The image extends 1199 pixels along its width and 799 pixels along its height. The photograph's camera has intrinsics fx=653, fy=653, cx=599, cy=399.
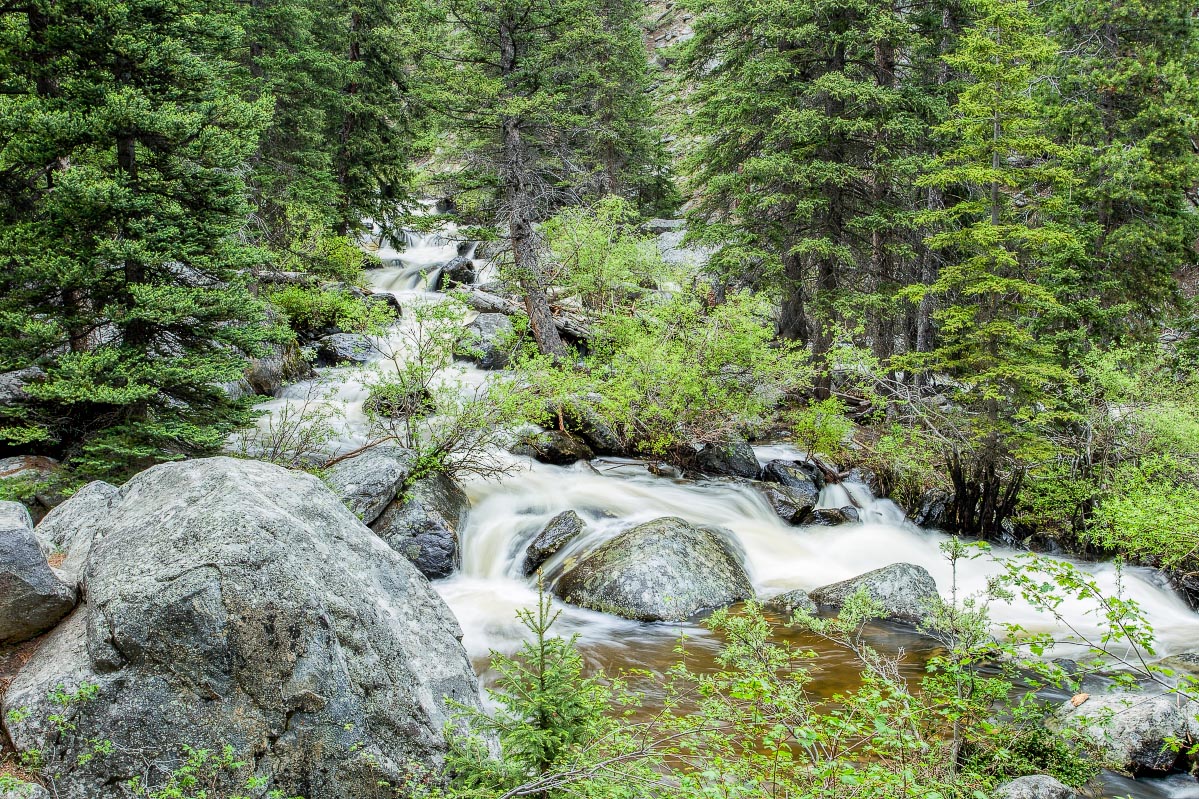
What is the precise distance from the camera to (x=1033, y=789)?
4473 millimetres

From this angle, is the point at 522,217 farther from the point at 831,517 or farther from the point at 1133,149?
the point at 1133,149

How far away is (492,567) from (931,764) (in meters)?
6.10

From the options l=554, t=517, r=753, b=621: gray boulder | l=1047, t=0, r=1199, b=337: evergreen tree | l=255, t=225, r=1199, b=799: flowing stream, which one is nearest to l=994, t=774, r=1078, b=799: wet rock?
l=255, t=225, r=1199, b=799: flowing stream

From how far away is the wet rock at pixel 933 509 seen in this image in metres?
11.5

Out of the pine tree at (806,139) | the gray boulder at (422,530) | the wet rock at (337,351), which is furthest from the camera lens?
the wet rock at (337,351)

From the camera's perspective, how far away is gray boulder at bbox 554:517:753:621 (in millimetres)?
8250

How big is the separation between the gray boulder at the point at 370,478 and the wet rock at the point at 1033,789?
22.9 ft

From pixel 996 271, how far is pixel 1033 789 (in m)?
9.00

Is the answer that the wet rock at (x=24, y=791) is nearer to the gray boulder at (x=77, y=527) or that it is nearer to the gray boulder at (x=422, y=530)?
the gray boulder at (x=77, y=527)

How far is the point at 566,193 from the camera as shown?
16.2m

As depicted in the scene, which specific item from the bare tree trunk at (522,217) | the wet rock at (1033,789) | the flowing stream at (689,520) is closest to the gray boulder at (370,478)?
the flowing stream at (689,520)

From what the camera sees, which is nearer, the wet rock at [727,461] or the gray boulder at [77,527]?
the gray boulder at [77,527]

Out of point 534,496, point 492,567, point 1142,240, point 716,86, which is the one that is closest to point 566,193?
point 716,86

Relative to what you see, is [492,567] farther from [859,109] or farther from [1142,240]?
[1142,240]
